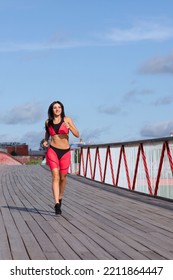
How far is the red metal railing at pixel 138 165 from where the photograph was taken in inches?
495

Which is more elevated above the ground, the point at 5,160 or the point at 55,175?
the point at 5,160

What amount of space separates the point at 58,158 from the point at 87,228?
1.72 metres

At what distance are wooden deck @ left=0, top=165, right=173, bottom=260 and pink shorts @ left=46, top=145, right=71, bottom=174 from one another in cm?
74

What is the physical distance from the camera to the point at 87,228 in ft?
27.9

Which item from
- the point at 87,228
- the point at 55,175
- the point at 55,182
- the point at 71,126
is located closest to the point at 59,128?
the point at 71,126

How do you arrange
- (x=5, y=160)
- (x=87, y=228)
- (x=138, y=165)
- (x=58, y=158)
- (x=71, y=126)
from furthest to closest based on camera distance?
(x=5, y=160) < (x=138, y=165) < (x=58, y=158) < (x=71, y=126) < (x=87, y=228)

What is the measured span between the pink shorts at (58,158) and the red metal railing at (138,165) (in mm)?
2817

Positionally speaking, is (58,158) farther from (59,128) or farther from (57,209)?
(57,209)

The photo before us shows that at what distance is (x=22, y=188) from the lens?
1659 cm

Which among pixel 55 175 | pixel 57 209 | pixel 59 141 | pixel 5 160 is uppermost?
pixel 5 160

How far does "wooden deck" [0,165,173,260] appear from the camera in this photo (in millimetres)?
6629

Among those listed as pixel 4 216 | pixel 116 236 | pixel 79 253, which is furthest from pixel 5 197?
pixel 79 253

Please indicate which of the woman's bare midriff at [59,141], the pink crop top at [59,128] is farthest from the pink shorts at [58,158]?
the pink crop top at [59,128]
